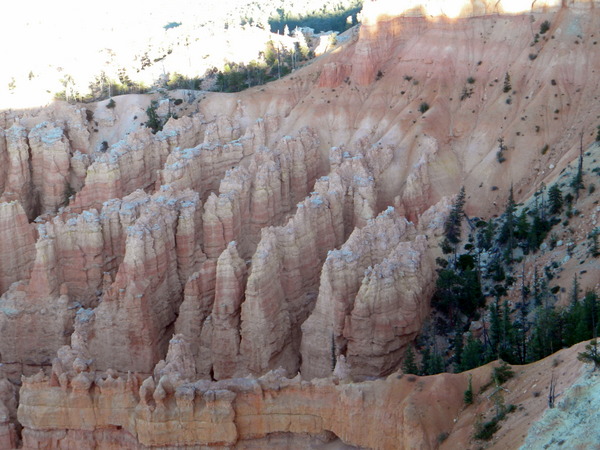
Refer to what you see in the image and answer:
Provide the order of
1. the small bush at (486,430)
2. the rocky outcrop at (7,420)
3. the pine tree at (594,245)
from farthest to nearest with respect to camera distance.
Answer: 1. the pine tree at (594,245)
2. the rocky outcrop at (7,420)
3. the small bush at (486,430)

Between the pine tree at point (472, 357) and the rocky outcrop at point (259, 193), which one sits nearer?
the pine tree at point (472, 357)

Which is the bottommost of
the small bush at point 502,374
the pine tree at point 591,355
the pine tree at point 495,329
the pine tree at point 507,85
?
the pine tree at point 495,329

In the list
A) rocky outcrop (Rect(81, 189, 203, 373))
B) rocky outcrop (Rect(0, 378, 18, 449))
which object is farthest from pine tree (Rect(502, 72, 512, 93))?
rocky outcrop (Rect(0, 378, 18, 449))

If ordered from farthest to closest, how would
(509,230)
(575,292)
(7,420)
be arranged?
1. (509,230)
2. (575,292)
3. (7,420)

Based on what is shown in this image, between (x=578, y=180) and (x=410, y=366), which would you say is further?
(x=578, y=180)

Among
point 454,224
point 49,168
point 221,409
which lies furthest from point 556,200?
point 49,168

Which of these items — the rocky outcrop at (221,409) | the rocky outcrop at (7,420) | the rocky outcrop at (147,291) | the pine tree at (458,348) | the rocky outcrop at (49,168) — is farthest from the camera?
the rocky outcrop at (49,168)

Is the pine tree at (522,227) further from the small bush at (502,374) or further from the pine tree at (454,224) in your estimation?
the small bush at (502,374)

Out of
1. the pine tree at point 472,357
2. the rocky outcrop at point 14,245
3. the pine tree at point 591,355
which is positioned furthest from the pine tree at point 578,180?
the rocky outcrop at point 14,245

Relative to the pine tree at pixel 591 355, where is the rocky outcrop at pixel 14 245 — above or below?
below

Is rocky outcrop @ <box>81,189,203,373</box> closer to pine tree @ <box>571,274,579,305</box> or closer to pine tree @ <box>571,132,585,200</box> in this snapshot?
pine tree @ <box>571,274,579,305</box>

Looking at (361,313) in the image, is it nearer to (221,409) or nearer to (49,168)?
(221,409)

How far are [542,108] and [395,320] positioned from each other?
22487 millimetres

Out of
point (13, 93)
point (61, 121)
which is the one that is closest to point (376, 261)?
point (61, 121)
